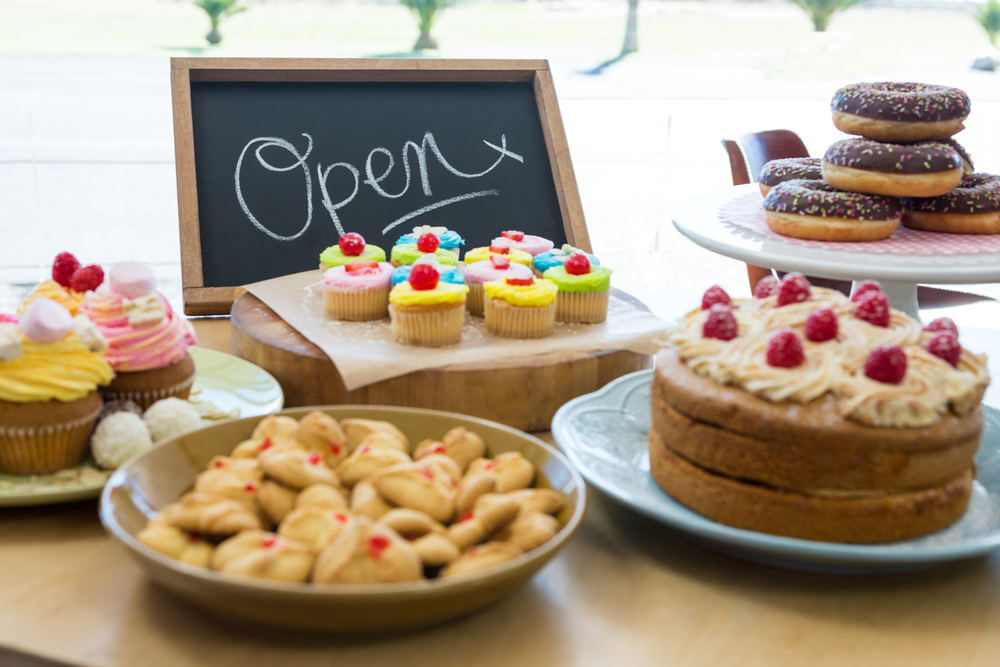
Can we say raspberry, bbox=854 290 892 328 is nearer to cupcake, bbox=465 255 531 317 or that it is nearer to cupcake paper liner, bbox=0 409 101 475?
cupcake, bbox=465 255 531 317

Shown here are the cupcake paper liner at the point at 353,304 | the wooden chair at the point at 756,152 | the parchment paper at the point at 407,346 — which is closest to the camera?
the parchment paper at the point at 407,346

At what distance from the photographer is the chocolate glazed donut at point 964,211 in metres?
1.79

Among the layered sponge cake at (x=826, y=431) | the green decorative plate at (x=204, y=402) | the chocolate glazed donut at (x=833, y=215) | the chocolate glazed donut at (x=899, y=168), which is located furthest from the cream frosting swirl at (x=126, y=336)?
the chocolate glazed donut at (x=899, y=168)

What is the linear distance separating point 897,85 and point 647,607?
1.58 m

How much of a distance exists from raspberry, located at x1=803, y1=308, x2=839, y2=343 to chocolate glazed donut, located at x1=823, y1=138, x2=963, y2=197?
36.1 inches

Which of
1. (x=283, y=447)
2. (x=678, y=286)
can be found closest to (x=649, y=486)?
(x=283, y=447)

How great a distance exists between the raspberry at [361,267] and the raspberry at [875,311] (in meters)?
0.88

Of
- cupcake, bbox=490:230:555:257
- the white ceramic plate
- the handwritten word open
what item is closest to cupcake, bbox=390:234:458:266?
cupcake, bbox=490:230:555:257

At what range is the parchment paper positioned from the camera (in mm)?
1319

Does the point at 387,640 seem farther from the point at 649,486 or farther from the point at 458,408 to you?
the point at 458,408

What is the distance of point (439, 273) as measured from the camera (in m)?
1.60

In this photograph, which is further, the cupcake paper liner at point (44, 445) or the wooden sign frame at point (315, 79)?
the wooden sign frame at point (315, 79)

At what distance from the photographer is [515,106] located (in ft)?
7.02

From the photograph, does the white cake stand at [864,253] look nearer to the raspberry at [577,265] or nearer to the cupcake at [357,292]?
the raspberry at [577,265]
